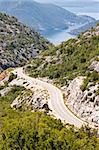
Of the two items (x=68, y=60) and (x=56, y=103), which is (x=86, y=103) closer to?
(x=56, y=103)

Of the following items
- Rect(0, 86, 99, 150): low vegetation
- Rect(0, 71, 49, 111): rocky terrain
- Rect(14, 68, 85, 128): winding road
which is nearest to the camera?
Rect(0, 86, 99, 150): low vegetation

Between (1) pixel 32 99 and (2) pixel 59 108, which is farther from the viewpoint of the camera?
(1) pixel 32 99

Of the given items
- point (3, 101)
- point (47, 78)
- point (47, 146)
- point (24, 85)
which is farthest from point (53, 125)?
point (47, 78)

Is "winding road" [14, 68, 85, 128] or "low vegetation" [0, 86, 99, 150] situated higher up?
"winding road" [14, 68, 85, 128]

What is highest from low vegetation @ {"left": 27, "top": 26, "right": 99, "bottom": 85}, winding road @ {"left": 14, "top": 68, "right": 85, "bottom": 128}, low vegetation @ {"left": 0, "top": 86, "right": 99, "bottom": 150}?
low vegetation @ {"left": 27, "top": 26, "right": 99, "bottom": 85}

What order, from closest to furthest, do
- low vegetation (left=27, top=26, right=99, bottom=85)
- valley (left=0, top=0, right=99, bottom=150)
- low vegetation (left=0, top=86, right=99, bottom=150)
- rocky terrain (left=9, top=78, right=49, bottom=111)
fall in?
low vegetation (left=0, top=86, right=99, bottom=150)
valley (left=0, top=0, right=99, bottom=150)
rocky terrain (left=9, top=78, right=49, bottom=111)
low vegetation (left=27, top=26, right=99, bottom=85)

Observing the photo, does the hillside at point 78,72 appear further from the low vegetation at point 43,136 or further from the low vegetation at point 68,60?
the low vegetation at point 43,136

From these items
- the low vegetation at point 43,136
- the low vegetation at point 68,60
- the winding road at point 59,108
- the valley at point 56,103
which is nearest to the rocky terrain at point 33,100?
the valley at point 56,103

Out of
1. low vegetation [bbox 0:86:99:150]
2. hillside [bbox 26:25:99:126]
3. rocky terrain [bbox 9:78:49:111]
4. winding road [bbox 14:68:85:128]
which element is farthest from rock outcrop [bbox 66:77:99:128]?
low vegetation [bbox 0:86:99:150]

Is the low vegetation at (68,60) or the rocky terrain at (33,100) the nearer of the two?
the rocky terrain at (33,100)

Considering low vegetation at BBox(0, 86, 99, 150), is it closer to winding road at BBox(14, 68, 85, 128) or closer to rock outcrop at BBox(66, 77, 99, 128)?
winding road at BBox(14, 68, 85, 128)

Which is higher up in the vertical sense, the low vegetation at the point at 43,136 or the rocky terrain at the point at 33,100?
the rocky terrain at the point at 33,100

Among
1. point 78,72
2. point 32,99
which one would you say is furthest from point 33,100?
point 78,72

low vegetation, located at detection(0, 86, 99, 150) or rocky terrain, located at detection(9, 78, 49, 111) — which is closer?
low vegetation, located at detection(0, 86, 99, 150)
